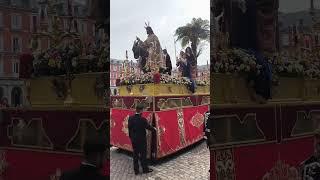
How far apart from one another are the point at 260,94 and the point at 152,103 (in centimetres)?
353

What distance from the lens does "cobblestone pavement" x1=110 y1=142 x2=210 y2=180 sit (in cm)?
622

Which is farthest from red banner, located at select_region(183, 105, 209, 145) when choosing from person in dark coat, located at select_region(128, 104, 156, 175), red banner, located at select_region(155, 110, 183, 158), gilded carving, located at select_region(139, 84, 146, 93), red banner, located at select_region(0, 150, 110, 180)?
red banner, located at select_region(0, 150, 110, 180)

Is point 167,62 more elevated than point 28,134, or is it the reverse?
point 167,62

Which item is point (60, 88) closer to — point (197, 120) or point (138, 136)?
point (138, 136)

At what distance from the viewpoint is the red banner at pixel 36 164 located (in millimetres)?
3434

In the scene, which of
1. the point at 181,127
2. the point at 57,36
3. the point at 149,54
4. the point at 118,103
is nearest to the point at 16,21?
the point at 57,36

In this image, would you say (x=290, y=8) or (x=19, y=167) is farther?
(x=290, y=8)

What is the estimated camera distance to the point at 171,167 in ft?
23.0

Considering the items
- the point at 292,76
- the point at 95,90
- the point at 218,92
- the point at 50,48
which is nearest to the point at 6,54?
the point at 50,48

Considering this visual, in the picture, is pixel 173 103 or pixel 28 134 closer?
pixel 28 134

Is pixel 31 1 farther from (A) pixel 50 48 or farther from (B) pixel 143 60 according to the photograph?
(B) pixel 143 60

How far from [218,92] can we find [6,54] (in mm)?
1591

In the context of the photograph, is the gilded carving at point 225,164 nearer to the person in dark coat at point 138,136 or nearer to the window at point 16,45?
the window at point 16,45

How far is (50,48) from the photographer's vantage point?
345 cm
